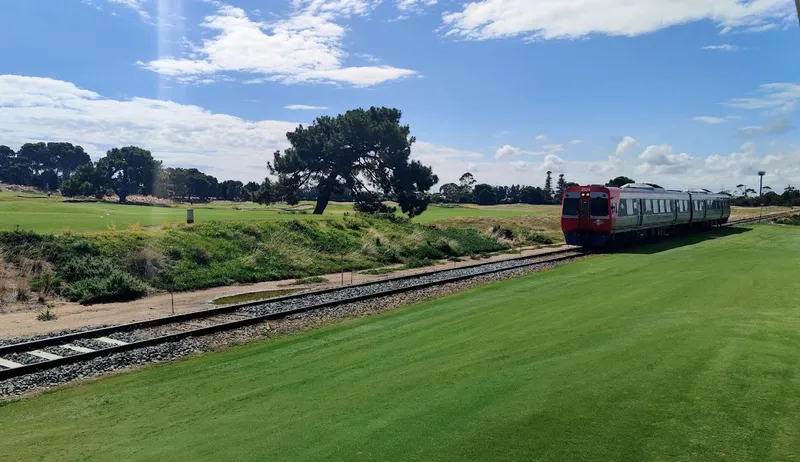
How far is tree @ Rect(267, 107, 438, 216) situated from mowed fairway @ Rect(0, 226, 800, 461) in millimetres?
44773

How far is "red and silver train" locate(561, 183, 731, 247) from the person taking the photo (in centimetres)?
2978

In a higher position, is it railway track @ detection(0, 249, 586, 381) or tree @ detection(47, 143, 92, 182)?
tree @ detection(47, 143, 92, 182)

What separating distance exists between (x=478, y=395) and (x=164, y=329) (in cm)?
997

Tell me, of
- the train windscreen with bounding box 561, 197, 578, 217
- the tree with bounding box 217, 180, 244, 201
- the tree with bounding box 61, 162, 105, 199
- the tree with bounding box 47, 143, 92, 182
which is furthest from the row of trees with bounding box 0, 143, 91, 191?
the train windscreen with bounding box 561, 197, 578, 217

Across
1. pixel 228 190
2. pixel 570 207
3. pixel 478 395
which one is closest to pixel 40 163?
pixel 228 190

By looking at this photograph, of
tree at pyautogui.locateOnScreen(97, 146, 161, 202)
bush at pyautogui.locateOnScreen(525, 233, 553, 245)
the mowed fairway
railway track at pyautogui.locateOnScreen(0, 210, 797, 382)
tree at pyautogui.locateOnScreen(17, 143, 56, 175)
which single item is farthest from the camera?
tree at pyautogui.locateOnScreen(17, 143, 56, 175)

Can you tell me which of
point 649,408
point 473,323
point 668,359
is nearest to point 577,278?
point 473,323

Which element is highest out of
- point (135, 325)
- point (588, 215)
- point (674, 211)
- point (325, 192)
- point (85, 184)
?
point (85, 184)

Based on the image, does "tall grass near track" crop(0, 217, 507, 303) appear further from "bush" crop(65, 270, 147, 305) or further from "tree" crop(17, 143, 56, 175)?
"tree" crop(17, 143, 56, 175)

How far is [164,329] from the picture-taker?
1384 cm

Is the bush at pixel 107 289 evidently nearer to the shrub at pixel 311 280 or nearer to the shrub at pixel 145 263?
the shrub at pixel 145 263

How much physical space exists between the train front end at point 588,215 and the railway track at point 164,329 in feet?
39.9

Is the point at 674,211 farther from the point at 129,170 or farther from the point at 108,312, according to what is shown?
the point at 129,170

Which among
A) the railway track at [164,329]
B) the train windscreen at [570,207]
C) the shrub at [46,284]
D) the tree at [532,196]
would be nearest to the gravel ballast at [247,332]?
the railway track at [164,329]
